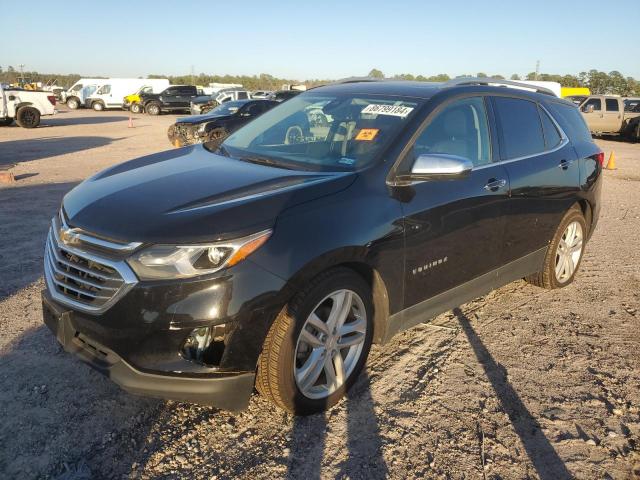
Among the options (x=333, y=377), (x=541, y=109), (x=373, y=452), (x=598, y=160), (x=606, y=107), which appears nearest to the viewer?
(x=373, y=452)

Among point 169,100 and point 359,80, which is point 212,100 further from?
point 359,80

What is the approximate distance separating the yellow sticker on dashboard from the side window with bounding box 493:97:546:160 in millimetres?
1180

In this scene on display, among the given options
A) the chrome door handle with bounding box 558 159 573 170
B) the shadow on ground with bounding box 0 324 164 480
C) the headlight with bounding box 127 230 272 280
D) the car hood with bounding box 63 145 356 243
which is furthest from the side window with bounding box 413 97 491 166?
the shadow on ground with bounding box 0 324 164 480

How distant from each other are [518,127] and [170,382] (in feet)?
10.6

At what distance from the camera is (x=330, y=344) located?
299 centimetres

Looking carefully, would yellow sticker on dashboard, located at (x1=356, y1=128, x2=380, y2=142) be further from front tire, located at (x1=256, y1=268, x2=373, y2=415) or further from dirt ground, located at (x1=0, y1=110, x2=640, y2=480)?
dirt ground, located at (x1=0, y1=110, x2=640, y2=480)

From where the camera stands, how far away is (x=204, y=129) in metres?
14.9

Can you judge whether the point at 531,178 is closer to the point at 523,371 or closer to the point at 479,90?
the point at 479,90

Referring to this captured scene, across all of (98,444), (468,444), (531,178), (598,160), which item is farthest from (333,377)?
(598,160)

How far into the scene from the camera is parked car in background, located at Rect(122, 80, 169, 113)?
39.2 meters

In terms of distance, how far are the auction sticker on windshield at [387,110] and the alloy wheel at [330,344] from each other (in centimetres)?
127

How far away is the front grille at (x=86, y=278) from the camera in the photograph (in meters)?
2.47

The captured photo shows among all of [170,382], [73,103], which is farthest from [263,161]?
[73,103]

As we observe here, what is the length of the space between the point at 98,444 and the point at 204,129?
13023mm
